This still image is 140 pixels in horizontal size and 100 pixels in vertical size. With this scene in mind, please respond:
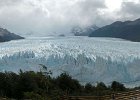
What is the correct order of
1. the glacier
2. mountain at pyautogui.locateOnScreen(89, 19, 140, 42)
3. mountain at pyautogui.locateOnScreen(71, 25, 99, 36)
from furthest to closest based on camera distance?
mountain at pyautogui.locateOnScreen(71, 25, 99, 36)
mountain at pyautogui.locateOnScreen(89, 19, 140, 42)
the glacier

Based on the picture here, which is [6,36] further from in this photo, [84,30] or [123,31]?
[84,30]

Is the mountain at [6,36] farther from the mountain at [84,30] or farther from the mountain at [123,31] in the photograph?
the mountain at [84,30]

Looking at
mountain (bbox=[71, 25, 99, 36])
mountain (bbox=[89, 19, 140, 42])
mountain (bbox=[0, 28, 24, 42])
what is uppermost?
mountain (bbox=[71, 25, 99, 36])

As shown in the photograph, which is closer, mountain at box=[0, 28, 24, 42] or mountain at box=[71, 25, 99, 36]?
mountain at box=[0, 28, 24, 42]

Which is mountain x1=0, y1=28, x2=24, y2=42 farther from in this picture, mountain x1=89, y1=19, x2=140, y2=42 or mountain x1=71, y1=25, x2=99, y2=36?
mountain x1=71, y1=25, x2=99, y2=36

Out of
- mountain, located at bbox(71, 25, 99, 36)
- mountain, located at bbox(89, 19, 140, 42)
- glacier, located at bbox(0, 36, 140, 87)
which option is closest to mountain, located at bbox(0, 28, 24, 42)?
mountain, located at bbox(89, 19, 140, 42)

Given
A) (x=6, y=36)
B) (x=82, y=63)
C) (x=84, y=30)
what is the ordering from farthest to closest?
(x=84, y=30) → (x=6, y=36) → (x=82, y=63)

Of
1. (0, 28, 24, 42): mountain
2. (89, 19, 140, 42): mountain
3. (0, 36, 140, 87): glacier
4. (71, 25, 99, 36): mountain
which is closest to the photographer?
(0, 36, 140, 87): glacier

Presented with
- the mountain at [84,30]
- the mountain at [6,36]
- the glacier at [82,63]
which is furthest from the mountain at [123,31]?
the glacier at [82,63]

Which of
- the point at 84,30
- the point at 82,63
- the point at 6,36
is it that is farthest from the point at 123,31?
the point at 82,63
